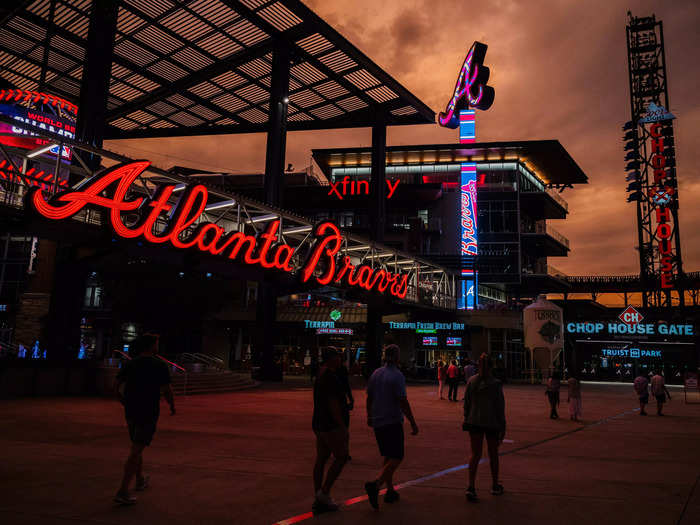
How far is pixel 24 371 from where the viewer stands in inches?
784

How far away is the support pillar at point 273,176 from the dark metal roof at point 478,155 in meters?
30.5

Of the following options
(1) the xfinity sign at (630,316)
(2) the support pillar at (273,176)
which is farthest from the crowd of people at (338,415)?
(1) the xfinity sign at (630,316)

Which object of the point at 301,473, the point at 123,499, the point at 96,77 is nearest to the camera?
the point at 123,499

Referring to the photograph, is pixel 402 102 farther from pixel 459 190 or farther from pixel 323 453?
pixel 323 453

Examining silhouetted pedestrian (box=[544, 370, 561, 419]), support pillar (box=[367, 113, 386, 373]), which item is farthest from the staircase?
silhouetted pedestrian (box=[544, 370, 561, 419])

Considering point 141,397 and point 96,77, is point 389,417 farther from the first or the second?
point 96,77

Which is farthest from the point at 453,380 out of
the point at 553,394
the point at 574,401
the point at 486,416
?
the point at 486,416

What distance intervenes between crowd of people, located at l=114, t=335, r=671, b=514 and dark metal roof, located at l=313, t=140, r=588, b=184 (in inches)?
2232

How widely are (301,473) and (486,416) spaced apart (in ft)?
9.32

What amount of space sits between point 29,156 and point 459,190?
1938 inches

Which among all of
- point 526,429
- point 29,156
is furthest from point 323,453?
point 29,156

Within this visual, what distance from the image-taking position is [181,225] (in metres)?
19.4

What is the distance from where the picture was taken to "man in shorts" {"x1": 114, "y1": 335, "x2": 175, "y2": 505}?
6.12 metres

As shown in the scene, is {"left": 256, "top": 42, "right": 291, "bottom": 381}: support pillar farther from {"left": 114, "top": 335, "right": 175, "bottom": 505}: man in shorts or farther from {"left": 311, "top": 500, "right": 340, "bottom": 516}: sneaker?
{"left": 311, "top": 500, "right": 340, "bottom": 516}: sneaker
